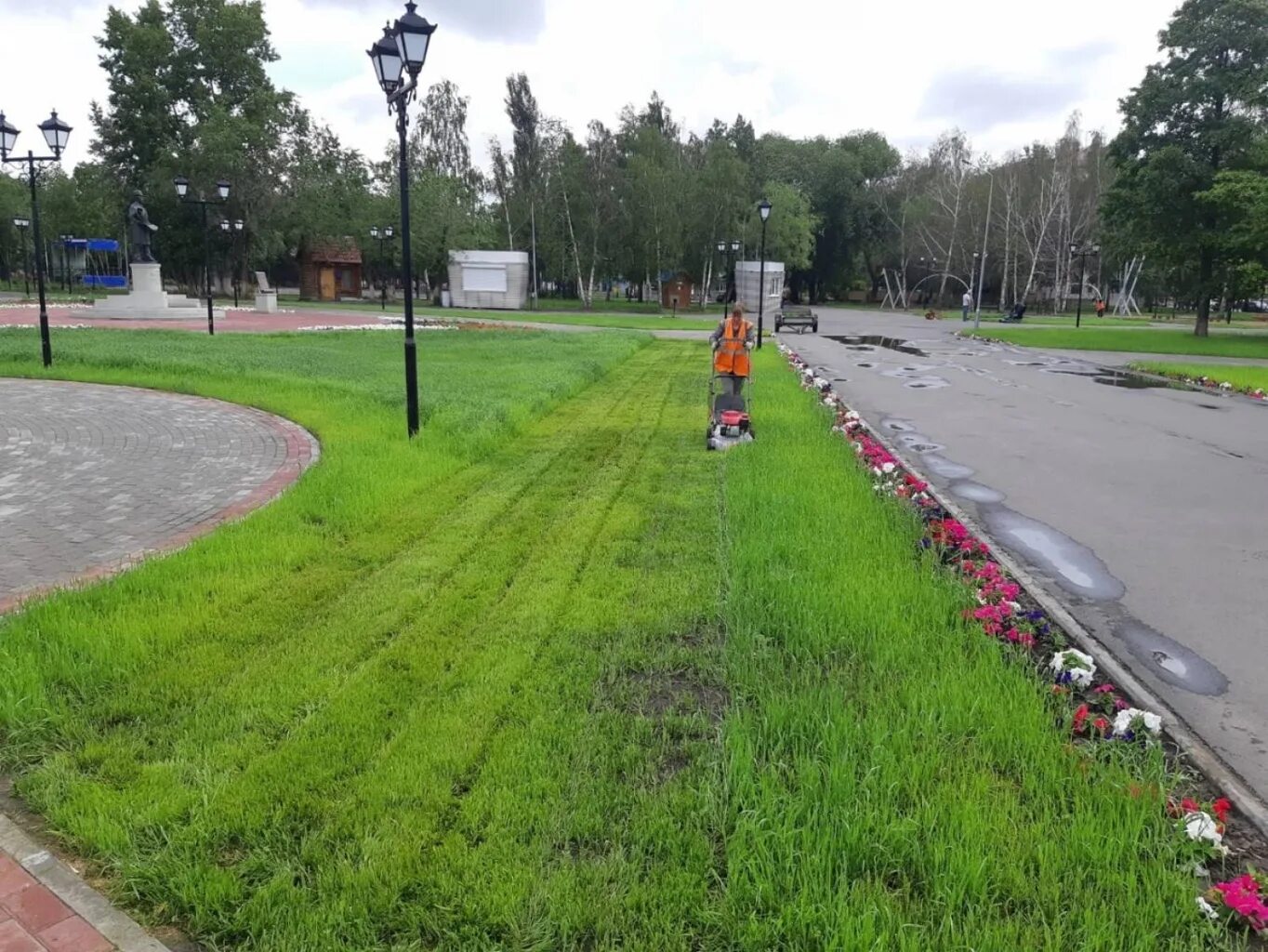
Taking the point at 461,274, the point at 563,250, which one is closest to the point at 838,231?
the point at 563,250

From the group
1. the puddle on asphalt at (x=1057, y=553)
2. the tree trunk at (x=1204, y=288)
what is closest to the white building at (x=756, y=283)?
the tree trunk at (x=1204, y=288)

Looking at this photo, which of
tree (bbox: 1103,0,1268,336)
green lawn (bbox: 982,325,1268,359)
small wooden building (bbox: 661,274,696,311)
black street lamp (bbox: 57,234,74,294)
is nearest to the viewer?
green lawn (bbox: 982,325,1268,359)

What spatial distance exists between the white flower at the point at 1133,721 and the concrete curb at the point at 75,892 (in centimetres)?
332

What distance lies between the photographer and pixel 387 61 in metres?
8.87

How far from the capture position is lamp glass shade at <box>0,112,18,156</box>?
1379 centimetres

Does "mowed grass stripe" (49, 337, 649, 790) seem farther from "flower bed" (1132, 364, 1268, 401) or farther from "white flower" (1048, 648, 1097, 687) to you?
"flower bed" (1132, 364, 1268, 401)

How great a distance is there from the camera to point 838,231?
72000 mm

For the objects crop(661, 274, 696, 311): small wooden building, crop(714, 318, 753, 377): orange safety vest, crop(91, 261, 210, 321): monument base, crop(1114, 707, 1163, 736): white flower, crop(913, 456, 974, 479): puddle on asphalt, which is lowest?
crop(1114, 707, 1163, 736): white flower

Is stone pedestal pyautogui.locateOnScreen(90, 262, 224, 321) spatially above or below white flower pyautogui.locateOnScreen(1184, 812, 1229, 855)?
above

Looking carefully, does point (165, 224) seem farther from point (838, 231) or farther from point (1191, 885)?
point (1191, 885)

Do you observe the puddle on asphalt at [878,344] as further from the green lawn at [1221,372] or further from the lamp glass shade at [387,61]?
the lamp glass shade at [387,61]

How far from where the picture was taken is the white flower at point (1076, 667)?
3789 millimetres

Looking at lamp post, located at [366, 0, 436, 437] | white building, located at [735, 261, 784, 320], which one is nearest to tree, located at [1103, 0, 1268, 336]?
white building, located at [735, 261, 784, 320]

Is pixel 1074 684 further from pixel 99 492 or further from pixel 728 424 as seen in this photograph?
pixel 99 492
